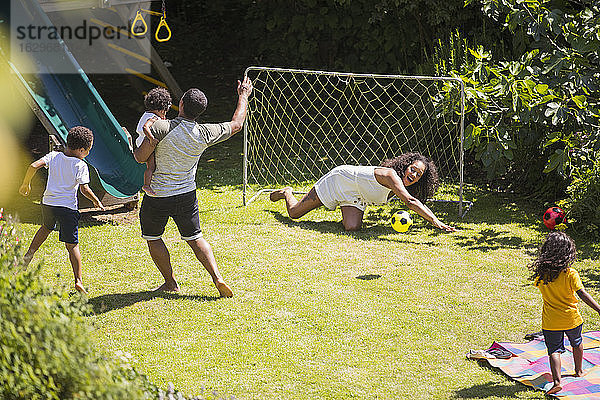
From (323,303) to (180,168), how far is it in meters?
1.45

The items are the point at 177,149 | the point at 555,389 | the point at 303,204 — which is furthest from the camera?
the point at 303,204

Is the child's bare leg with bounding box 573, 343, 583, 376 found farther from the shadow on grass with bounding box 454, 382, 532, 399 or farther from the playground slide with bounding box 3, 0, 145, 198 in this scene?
the playground slide with bounding box 3, 0, 145, 198

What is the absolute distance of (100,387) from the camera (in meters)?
2.75

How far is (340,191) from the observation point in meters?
7.46

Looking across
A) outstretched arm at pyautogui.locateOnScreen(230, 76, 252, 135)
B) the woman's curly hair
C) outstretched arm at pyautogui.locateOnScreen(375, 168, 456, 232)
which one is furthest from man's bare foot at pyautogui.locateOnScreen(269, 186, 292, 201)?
the woman's curly hair

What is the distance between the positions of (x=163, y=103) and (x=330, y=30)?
279 inches

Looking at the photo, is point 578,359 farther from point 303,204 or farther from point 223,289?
point 303,204

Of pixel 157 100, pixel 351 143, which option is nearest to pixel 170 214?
pixel 157 100

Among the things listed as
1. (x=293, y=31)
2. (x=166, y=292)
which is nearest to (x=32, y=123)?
(x=293, y=31)

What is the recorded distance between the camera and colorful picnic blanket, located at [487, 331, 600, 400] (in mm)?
4148

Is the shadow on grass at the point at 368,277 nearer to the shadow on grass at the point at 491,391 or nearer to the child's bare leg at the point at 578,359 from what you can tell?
the shadow on grass at the point at 491,391

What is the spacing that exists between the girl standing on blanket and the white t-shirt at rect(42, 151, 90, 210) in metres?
3.27

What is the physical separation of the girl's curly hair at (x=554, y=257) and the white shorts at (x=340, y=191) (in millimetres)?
3269

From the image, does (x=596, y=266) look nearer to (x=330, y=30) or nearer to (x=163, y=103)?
(x=163, y=103)
